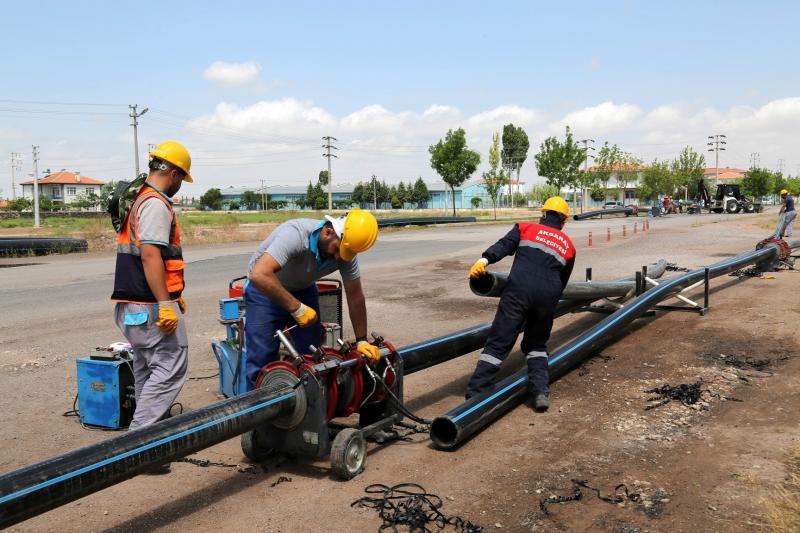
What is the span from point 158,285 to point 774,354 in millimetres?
6466

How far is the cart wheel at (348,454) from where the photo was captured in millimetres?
4242

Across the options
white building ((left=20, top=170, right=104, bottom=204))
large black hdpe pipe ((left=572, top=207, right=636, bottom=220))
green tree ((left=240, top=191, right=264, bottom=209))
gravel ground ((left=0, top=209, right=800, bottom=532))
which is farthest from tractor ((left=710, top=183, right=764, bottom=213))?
white building ((left=20, top=170, right=104, bottom=204))

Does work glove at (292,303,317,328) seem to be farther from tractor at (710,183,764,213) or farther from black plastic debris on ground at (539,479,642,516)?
tractor at (710,183,764,213)

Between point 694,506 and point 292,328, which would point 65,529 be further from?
point 694,506

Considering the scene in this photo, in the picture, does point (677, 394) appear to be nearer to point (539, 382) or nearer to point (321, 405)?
point (539, 382)

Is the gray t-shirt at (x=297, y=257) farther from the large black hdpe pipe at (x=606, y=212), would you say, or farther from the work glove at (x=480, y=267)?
the large black hdpe pipe at (x=606, y=212)

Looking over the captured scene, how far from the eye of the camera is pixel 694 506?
12.6 feet

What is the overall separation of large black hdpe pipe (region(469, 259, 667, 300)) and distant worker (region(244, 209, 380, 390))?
5.27 ft

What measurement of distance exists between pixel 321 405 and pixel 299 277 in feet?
2.99

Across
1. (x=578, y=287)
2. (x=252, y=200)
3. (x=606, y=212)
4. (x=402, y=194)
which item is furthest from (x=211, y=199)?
(x=578, y=287)

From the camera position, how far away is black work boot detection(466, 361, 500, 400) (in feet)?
18.4

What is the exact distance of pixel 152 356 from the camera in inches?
174

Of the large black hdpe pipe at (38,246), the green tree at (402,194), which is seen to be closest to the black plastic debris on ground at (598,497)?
the large black hdpe pipe at (38,246)

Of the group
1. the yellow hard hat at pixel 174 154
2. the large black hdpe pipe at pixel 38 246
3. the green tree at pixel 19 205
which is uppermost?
the green tree at pixel 19 205
